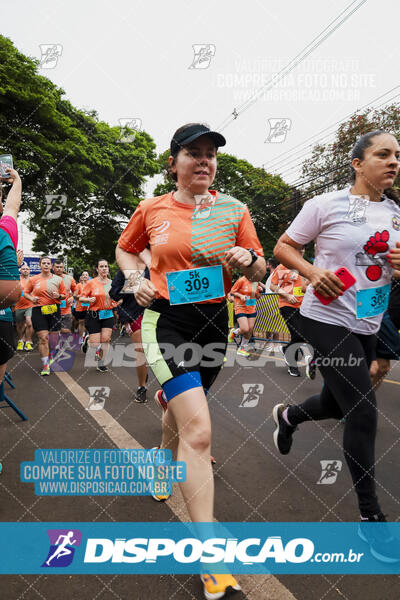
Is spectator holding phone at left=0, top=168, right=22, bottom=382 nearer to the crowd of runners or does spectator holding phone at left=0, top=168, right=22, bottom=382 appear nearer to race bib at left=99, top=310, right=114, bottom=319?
the crowd of runners

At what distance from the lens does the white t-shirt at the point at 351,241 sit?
2.35m

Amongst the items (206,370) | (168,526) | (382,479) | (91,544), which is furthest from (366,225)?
(91,544)

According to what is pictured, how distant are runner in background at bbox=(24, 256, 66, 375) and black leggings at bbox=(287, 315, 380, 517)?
19.3 ft

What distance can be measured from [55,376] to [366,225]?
5.96m

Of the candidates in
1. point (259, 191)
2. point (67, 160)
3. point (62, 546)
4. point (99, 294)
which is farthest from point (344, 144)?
point (62, 546)

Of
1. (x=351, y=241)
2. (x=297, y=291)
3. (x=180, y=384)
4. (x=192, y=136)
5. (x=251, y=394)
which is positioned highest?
(x=351, y=241)

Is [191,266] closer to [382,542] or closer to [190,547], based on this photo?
[190,547]

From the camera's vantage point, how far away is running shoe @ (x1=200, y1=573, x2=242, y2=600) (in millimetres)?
1718

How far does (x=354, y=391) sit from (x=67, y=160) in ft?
60.7

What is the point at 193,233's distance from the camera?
2236mm

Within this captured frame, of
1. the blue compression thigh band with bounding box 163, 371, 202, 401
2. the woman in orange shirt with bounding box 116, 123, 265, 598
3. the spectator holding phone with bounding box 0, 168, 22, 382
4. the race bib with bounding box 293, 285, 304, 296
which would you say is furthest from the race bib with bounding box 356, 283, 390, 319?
the race bib with bounding box 293, 285, 304, 296

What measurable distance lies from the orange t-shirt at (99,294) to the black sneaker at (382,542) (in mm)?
5976

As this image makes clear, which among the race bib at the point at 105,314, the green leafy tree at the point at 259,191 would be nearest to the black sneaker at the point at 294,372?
the race bib at the point at 105,314

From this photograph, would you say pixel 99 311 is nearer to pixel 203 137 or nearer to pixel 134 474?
pixel 134 474
